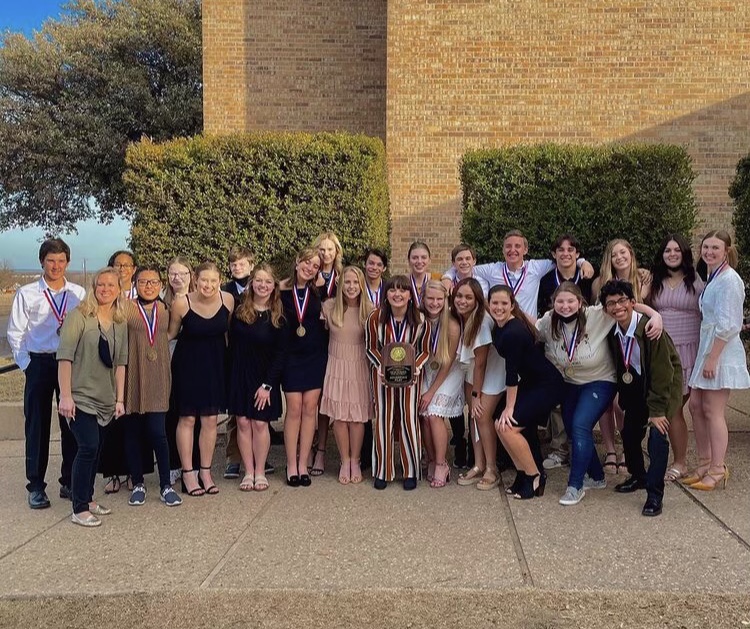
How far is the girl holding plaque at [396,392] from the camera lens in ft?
18.5

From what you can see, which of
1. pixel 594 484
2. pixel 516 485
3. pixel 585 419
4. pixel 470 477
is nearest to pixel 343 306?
pixel 470 477

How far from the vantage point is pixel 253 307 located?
221 inches

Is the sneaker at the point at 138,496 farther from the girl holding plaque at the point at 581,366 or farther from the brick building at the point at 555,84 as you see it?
the brick building at the point at 555,84

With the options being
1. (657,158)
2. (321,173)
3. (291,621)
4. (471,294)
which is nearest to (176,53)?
(321,173)

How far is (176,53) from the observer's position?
796 inches

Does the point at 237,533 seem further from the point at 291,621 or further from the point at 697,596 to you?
the point at 697,596

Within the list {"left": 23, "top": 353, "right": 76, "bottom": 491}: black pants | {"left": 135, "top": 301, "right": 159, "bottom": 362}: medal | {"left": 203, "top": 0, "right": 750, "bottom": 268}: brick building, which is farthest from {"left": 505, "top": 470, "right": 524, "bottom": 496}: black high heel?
{"left": 203, "top": 0, "right": 750, "bottom": 268}: brick building

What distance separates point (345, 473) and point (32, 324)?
9.21 feet

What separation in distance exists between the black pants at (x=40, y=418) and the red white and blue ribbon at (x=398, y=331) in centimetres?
270

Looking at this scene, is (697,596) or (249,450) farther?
(249,450)

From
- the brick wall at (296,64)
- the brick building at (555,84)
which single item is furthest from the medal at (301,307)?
the brick wall at (296,64)

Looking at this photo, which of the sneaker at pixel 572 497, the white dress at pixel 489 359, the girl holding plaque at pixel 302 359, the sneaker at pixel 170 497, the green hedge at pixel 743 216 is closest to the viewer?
the sneaker at pixel 572 497

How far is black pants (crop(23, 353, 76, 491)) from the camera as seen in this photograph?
544 cm

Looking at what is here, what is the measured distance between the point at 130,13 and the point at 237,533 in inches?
789
